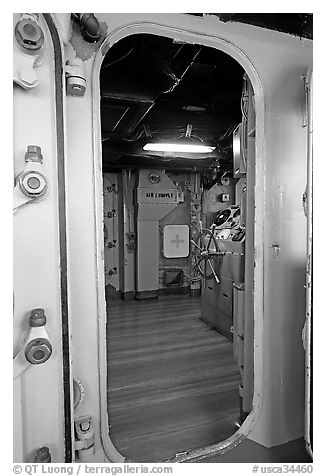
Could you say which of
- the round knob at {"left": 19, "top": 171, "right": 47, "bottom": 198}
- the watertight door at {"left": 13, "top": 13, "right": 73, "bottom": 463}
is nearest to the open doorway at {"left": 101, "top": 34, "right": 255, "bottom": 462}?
the watertight door at {"left": 13, "top": 13, "right": 73, "bottom": 463}

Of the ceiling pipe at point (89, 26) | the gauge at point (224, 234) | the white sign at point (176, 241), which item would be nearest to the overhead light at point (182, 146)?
the gauge at point (224, 234)

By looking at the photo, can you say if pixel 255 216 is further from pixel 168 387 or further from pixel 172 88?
pixel 168 387

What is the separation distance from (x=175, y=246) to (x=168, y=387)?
3.52 metres

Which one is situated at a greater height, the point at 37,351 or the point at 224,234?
the point at 224,234

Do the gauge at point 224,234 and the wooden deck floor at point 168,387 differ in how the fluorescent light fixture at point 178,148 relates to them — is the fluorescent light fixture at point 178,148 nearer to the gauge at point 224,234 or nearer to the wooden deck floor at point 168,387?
the gauge at point 224,234

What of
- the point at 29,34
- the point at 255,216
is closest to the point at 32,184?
the point at 29,34

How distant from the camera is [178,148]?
416cm

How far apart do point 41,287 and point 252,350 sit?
113cm

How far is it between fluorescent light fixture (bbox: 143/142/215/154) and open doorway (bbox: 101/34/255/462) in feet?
0.29

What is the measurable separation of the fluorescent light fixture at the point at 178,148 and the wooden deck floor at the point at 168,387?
218 cm

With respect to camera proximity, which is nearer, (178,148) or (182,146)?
(182,146)

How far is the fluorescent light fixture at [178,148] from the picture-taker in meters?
3.98

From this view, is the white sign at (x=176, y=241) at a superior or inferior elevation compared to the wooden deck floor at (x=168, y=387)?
superior
